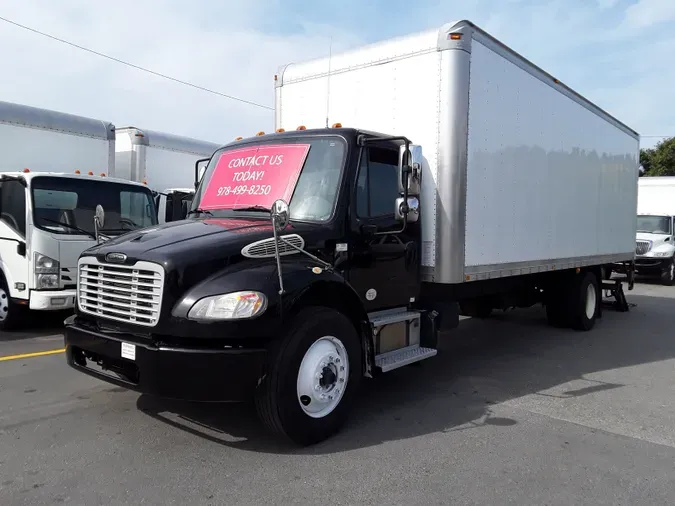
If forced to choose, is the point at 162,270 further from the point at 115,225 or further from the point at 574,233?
the point at 574,233

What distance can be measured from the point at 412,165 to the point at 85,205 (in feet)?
18.4

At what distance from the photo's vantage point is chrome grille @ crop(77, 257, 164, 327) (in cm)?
381

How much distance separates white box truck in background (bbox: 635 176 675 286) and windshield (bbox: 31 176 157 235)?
1371 cm

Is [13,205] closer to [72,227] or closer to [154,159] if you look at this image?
[72,227]

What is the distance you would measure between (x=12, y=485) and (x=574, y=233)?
7.65m

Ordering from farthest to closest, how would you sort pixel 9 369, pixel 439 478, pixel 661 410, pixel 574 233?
1. pixel 574 233
2. pixel 9 369
3. pixel 661 410
4. pixel 439 478

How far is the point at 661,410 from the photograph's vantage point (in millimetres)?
5305

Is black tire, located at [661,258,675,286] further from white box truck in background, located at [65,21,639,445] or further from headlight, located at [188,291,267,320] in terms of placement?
headlight, located at [188,291,267,320]

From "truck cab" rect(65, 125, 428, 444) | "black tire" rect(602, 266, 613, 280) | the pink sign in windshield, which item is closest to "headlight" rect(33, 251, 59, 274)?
"truck cab" rect(65, 125, 428, 444)

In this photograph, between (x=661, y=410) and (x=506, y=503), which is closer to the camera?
(x=506, y=503)

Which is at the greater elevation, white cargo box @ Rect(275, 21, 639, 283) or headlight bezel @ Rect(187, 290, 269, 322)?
white cargo box @ Rect(275, 21, 639, 283)

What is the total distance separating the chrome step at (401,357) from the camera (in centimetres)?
487

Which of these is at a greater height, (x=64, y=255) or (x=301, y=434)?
(x=64, y=255)

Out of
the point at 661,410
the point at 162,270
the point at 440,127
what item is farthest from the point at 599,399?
the point at 162,270
